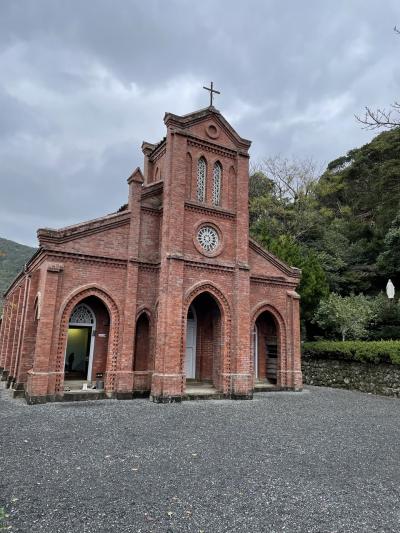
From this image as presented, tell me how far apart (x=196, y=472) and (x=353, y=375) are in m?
13.9

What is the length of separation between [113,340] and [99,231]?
13.9ft

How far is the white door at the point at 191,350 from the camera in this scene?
16578 millimetres

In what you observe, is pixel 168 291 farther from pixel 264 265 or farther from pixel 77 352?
pixel 77 352

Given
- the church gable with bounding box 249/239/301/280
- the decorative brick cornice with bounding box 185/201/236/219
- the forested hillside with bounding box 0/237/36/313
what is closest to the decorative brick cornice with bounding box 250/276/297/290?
the church gable with bounding box 249/239/301/280

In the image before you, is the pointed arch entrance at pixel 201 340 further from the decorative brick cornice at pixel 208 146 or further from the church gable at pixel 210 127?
the church gable at pixel 210 127

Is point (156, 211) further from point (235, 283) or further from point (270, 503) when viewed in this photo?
point (270, 503)

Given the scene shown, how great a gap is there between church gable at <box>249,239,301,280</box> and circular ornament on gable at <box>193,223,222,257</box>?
2.29 metres

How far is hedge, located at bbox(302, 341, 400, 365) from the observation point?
15.8m

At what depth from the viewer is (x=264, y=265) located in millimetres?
17625

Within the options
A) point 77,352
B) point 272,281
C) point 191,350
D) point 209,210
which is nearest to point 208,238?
point 209,210

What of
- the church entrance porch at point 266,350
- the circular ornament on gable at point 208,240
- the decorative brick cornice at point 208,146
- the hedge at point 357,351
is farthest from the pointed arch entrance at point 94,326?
the hedge at point 357,351

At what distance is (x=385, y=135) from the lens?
3541 cm

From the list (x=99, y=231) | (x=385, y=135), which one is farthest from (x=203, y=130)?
(x=385, y=135)

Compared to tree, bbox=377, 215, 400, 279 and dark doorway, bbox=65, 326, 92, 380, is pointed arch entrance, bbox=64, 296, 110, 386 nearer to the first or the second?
dark doorway, bbox=65, 326, 92, 380
